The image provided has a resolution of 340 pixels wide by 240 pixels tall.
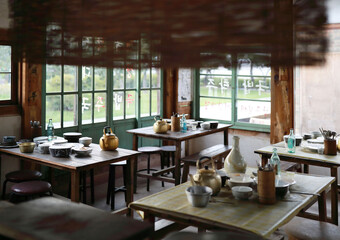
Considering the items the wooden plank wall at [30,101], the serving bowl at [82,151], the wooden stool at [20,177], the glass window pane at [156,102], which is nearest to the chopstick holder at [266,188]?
the serving bowl at [82,151]

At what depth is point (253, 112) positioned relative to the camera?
6.07 m

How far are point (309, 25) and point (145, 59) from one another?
14cm

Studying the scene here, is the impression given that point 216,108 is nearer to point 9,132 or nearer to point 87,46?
point 9,132

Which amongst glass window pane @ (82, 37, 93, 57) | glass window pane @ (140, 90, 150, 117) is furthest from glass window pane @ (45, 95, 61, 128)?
glass window pane @ (82, 37, 93, 57)

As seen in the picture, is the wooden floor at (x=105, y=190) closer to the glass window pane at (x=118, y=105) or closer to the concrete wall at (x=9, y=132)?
the concrete wall at (x=9, y=132)

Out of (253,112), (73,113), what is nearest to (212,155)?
(253,112)

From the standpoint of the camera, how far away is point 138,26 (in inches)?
11.7

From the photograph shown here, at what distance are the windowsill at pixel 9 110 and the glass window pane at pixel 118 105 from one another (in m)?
1.40

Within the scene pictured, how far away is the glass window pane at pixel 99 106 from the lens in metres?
5.23

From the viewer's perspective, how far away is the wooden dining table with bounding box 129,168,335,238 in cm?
217

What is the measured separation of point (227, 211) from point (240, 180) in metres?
0.62

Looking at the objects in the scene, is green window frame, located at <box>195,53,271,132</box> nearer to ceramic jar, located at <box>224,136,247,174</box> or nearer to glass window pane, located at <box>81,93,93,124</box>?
glass window pane, located at <box>81,93,93,124</box>

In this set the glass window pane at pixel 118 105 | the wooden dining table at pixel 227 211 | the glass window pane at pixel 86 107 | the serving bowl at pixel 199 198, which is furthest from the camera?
the glass window pane at pixel 118 105

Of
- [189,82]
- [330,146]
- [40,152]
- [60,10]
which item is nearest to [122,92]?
[189,82]
